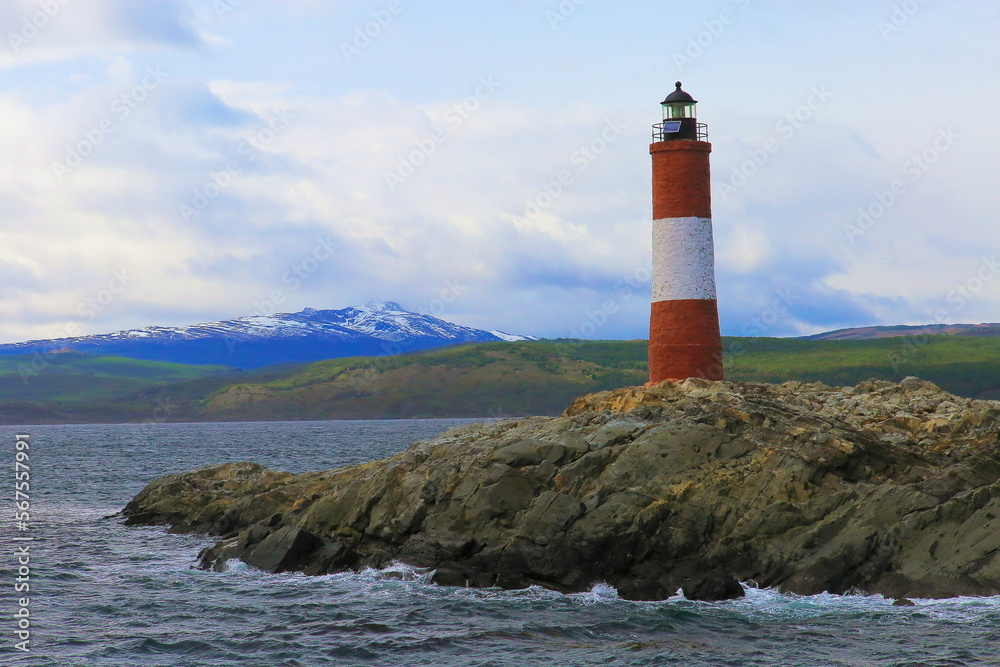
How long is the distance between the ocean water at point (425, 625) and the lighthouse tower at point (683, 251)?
15774 millimetres

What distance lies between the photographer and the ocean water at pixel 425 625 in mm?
19484

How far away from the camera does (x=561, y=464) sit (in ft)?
92.1

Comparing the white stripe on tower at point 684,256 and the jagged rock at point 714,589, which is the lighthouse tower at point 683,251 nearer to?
the white stripe on tower at point 684,256

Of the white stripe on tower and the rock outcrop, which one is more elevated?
the white stripe on tower

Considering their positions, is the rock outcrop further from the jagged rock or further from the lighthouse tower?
the lighthouse tower

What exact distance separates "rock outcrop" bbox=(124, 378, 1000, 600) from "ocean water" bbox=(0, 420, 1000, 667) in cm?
70

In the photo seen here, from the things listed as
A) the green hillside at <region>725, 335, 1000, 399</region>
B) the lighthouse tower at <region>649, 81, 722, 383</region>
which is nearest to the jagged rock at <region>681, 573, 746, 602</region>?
the lighthouse tower at <region>649, 81, 722, 383</region>

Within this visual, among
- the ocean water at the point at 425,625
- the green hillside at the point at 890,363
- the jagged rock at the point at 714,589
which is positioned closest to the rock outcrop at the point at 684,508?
the jagged rock at the point at 714,589

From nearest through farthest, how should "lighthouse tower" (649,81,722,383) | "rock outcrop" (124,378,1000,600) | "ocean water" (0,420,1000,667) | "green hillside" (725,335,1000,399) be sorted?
"ocean water" (0,420,1000,667), "rock outcrop" (124,378,1000,600), "lighthouse tower" (649,81,722,383), "green hillside" (725,335,1000,399)

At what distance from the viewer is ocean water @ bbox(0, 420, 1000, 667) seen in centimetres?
1948

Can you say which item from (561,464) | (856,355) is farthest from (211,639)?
(856,355)

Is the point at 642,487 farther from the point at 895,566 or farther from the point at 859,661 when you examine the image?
the point at 859,661

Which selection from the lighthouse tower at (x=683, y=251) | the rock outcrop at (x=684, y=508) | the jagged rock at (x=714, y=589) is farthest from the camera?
the lighthouse tower at (x=683, y=251)

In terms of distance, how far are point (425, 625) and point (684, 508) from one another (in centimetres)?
720
